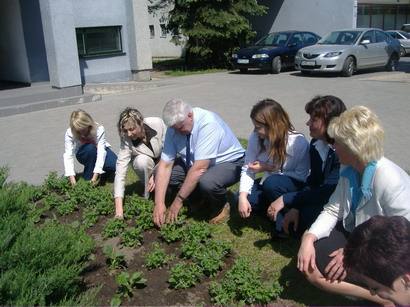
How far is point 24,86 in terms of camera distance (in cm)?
1339

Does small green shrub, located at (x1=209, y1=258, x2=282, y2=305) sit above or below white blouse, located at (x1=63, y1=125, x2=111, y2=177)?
below

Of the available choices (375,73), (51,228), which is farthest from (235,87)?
(51,228)

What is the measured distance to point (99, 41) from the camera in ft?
48.5

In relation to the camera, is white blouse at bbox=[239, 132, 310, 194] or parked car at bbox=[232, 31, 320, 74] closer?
white blouse at bbox=[239, 132, 310, 194]

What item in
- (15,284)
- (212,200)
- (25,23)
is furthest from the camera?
(25,23)

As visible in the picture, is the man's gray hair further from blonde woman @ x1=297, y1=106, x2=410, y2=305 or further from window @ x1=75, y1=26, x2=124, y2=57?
window @ x1=75, y1=26, x2=124, y2=57

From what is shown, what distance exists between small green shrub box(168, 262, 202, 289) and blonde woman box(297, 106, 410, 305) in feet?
2.69

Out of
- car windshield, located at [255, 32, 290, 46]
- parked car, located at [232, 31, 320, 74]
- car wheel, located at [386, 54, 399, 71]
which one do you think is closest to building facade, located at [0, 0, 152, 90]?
parked car, located at [232, 31, 320, 74]

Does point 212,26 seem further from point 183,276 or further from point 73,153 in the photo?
point 183,276

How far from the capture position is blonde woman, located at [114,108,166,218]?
14.0 feet

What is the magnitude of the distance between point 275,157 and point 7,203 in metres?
2.13

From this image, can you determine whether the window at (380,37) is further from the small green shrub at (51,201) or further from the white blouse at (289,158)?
the small green shrub at (51,201)

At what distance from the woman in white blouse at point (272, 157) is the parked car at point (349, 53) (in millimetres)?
11931

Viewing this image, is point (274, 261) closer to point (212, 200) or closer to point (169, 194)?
point (212, 200)
